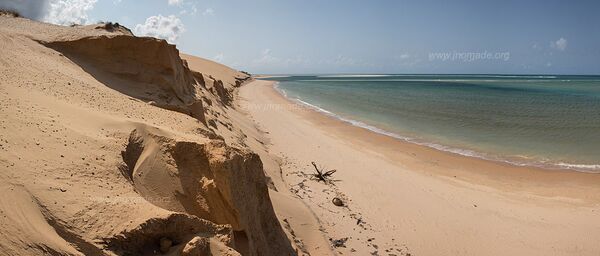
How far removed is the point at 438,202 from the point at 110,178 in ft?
24.0

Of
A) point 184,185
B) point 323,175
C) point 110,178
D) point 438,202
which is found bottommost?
point 438,202

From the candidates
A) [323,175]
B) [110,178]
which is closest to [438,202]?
[323,175]

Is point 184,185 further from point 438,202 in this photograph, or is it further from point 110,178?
point 438,202

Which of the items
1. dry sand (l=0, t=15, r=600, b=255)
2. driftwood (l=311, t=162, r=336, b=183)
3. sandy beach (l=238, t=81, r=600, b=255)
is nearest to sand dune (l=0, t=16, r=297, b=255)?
dry sand (l=0, t=15, r=600, b=255)

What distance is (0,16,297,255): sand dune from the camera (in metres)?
2.83

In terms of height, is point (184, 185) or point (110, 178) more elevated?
point (110, 178)

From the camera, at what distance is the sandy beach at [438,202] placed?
6.97 m

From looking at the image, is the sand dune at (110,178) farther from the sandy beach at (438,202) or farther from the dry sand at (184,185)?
the sandy beach at (438,202)

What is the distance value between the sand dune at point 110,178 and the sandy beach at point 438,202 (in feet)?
7.24

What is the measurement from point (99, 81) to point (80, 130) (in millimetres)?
3491

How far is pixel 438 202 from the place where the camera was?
8883 millimetres

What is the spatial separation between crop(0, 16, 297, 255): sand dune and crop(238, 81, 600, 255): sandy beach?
7.24 feet

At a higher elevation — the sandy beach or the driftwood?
the driftwood

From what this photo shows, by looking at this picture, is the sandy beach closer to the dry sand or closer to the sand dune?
the dry sand
